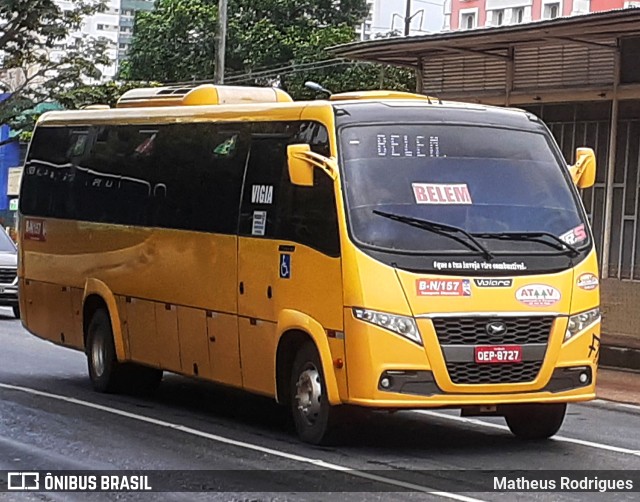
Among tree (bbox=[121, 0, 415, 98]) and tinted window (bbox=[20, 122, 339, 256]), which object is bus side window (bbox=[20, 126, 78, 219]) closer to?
tinted window (bbox=[20, 122, 339, 256])

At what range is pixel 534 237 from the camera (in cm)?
1139

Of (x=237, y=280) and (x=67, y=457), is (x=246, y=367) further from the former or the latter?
(x=67, y=457)

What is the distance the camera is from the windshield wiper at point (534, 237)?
36.9 feet

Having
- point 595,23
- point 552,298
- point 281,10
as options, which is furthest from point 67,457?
point 281,10

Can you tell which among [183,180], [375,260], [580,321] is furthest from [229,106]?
[580,321]

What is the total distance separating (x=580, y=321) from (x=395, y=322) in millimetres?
1600

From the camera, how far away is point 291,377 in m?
11.8

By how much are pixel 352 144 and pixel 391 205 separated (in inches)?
24.8

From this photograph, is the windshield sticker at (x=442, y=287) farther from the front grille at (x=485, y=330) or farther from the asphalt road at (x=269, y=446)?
the asphalt road at (x=269, y=446)

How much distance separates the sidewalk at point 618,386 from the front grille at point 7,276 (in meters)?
11.7

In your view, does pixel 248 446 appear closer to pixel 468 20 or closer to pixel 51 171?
pixel 51 171

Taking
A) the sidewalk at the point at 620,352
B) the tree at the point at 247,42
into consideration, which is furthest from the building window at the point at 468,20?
the sidewalk at the point at 620,352

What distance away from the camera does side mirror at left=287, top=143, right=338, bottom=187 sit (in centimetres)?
1132

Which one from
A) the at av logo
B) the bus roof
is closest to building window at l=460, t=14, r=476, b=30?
the bus roof
